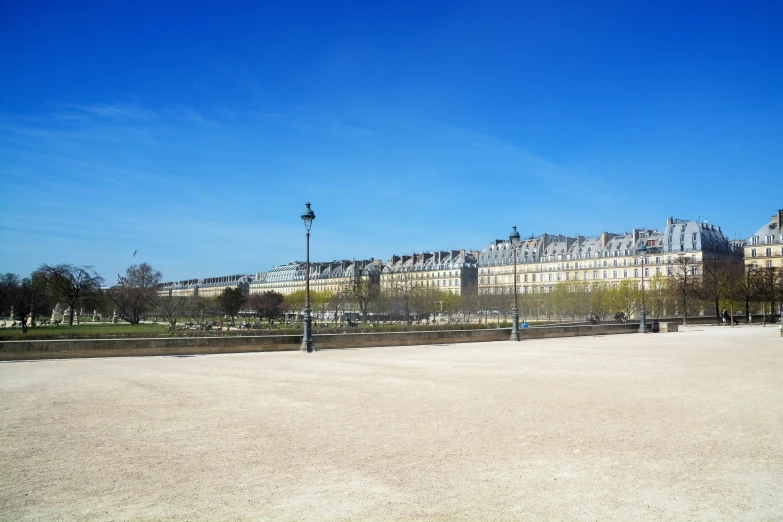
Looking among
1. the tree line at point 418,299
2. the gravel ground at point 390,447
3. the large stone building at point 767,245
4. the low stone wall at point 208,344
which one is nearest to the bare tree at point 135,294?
the tree line at point 418,299

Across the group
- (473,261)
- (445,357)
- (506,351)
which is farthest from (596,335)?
(473,261)

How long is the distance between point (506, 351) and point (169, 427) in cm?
1830

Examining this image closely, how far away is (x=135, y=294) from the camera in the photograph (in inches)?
2606

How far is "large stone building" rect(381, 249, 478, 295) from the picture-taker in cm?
13338

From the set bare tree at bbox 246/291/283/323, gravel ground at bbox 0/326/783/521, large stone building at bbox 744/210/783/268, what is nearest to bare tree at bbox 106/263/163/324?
bare tree at bbox 246/291/283/323

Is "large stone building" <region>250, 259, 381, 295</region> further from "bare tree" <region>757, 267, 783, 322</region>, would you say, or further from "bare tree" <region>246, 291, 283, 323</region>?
"bare tree" <region>757, 267, 783, 322</region>

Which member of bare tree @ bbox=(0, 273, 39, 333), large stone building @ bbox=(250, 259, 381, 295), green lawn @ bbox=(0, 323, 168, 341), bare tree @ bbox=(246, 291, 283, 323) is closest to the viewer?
green lawn @ bbox=(0, 323, 168, 341)

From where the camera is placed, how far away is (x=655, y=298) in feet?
263

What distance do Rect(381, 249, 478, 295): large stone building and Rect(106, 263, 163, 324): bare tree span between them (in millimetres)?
51643

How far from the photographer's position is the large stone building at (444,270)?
13338 cm

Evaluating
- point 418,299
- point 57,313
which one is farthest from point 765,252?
point 57,313

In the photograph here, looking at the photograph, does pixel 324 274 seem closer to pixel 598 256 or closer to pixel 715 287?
pixel 598 256

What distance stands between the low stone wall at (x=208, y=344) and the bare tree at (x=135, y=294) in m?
39.5

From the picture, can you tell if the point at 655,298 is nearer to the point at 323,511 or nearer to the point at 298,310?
the point at 298,310
